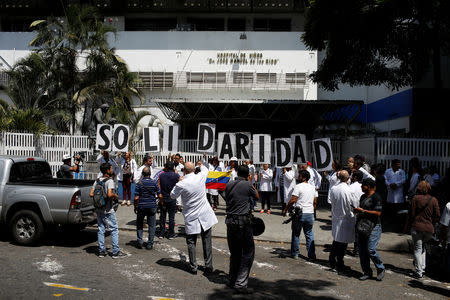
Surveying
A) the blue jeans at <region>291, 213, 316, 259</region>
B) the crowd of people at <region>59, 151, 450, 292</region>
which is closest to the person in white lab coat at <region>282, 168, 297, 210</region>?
the crowd of people at <region>59, 151, 450, 292</region>

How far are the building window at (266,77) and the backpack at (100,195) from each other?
53.1 feet

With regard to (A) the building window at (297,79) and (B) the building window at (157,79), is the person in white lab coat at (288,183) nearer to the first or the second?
(A) the building window at (297,79)

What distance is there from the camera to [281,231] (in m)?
10.5

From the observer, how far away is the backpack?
756 centimetres

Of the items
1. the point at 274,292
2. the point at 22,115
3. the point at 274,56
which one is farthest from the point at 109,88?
the point at 274,292

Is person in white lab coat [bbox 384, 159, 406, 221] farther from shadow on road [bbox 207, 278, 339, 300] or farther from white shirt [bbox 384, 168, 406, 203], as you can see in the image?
shadow on road [bbox 207, 278, 339, 300]

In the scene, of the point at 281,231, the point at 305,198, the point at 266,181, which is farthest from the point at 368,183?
the point at 266,181

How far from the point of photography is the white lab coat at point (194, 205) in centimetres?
680

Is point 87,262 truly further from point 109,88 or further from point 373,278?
point 109,88

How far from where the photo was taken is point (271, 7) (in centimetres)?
2419

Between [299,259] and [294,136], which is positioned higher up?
[294,136]

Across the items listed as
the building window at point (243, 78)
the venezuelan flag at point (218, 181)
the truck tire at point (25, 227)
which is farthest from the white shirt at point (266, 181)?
the building window at point (243, 78)

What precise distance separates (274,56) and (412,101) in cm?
779

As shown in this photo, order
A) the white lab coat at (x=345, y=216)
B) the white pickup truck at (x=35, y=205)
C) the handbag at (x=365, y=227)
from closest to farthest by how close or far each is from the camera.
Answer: the handbag at (x=365, y=227) < the white lab coat at (x=345, y=216) < the white pickup truck at (x=35, y=205)
